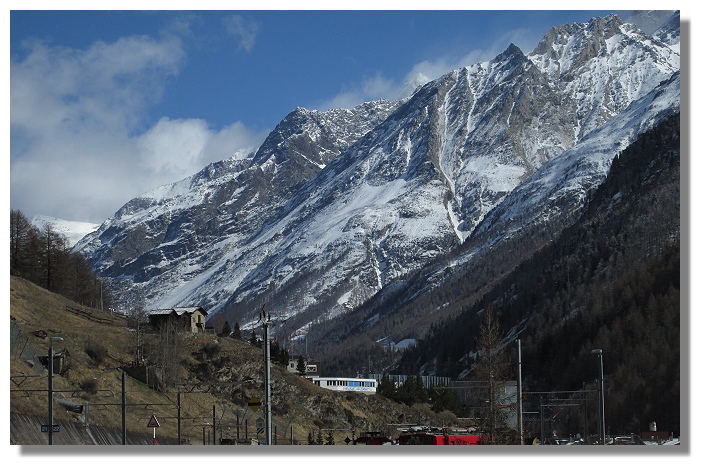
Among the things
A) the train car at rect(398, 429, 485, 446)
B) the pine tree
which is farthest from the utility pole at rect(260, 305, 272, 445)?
the train car at rect(398, 429, 485, 446)

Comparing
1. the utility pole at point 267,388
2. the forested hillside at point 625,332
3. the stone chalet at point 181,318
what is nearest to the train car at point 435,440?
the utility pole at point 267,388

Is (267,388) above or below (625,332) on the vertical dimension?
above

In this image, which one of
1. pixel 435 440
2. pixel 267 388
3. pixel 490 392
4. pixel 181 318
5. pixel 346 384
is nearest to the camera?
pixel 267 388

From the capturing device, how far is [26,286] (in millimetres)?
105562

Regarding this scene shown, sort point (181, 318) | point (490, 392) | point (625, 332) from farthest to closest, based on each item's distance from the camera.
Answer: point (625, 332), point (181, 318), point (490, 392)

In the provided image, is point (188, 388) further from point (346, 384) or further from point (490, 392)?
point (346, 384)

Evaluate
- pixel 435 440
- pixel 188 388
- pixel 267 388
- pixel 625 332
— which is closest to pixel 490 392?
pixel 435 440

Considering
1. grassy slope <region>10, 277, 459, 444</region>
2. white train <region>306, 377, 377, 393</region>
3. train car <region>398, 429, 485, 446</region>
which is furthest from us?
white train <region>306, 377, 377, 393</region>

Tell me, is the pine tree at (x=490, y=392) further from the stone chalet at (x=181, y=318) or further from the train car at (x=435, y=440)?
the stone chalet at (x=181, y=318)

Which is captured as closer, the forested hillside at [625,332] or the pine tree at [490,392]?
the pine tree at [490,392]

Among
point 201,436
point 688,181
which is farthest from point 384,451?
point 201,436

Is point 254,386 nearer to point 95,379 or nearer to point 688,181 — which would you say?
point 95,379

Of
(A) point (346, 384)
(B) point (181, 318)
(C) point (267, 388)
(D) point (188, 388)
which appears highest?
(B) point (181, 318)

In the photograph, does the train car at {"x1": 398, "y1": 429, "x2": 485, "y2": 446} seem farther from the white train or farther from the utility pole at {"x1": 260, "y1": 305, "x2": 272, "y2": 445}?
the white train
